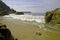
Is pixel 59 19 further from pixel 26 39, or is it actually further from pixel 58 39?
pixel 26 39

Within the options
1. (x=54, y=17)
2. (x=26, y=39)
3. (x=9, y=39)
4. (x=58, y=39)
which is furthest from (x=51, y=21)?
(x=9, y=39)

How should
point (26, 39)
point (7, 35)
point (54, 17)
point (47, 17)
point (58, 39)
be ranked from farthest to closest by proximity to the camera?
point (47, 17), point (54, 17), point (58, 39), point (26, 39), point (7, 35)

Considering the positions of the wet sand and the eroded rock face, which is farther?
the eroded rock face

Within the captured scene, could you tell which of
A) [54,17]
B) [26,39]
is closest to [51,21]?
[54,17]

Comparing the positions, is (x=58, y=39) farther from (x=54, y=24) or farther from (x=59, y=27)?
(x=54, y=24)

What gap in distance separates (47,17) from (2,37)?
63.7 feet

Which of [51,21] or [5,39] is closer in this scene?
[5,39]

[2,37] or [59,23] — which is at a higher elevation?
[2,37]

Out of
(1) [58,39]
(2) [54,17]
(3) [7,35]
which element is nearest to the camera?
(3) [7,35]

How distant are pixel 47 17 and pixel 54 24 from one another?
314 centimetres

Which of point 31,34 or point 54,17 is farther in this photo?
point 54,17

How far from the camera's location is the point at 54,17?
25609 millimetres

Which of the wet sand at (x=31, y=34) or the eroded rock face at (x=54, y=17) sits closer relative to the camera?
the wet sand at (x=31, y=34)

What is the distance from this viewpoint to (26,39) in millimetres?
13469
